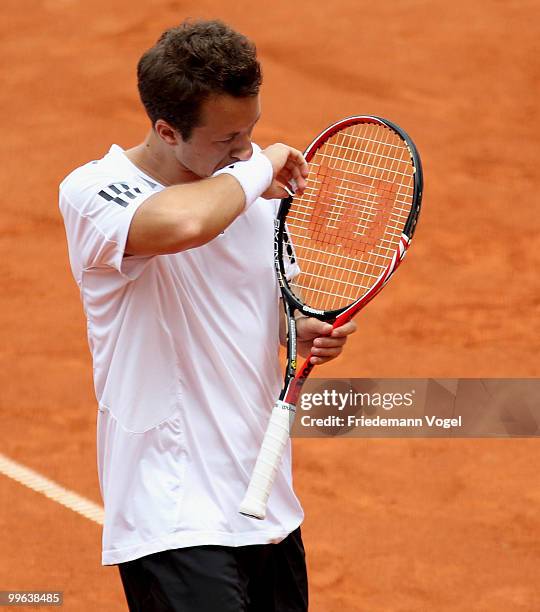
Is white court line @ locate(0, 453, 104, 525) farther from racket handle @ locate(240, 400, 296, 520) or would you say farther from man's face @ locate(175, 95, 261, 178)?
A: man's face @ locate(175, 95, 261, 178)

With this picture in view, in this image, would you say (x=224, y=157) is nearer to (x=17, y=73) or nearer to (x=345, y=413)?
(x=345, y=413)

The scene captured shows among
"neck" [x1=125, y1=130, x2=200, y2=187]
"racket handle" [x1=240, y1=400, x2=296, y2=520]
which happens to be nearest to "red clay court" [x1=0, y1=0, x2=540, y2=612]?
"racket handle" [x1=240, y1=400, x2=296, y2=520]

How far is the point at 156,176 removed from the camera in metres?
2.88

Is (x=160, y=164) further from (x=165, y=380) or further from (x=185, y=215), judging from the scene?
(x=165, y=380)

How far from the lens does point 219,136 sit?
2750 mm

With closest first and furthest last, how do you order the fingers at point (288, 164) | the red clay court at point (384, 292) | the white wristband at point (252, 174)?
the white wristband at point (252, 174) → the fingers at point (288, 164) → the red clay court at point (384, 292)

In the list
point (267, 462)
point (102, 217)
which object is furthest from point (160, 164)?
point (267, 462)

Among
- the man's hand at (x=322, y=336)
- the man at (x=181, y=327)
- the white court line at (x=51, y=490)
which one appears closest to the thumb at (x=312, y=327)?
the man's hand at (x=322, y=336)

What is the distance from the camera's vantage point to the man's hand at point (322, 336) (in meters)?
3.10

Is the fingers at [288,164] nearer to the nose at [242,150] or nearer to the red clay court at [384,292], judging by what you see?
the nose at [242,150]

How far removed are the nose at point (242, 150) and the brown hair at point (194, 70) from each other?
0.12 m

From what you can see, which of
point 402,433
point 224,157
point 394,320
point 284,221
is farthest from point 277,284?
point 394,320

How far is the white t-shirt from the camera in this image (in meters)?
2.81

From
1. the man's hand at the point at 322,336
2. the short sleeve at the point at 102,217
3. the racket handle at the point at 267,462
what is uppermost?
the short sleeve at the point at 102,217
